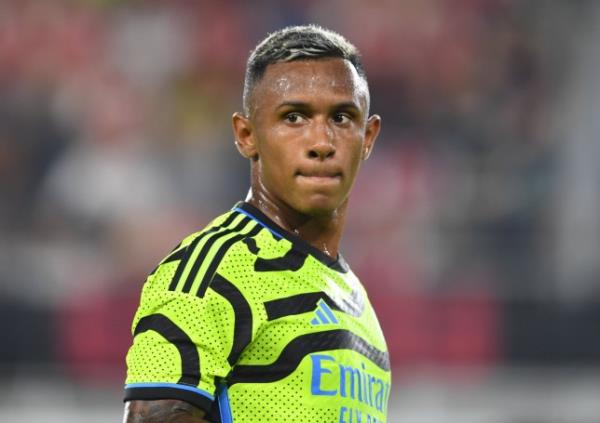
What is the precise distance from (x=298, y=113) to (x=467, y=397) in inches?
250

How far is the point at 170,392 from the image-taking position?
2.60 metres

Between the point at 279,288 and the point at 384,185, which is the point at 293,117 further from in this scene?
the point at 384,185

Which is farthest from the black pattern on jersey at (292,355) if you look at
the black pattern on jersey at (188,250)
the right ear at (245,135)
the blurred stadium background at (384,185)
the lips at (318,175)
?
the blurred stadium background at (384,185)

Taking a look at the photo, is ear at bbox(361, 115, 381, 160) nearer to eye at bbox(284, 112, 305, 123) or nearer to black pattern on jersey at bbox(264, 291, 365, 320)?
eye at bbox(284, 112, 305, 123)

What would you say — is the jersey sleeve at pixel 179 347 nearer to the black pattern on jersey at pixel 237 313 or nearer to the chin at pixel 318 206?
the black pattern on jersey at pixel 237 313

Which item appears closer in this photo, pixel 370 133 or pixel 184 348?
pixel 184 348

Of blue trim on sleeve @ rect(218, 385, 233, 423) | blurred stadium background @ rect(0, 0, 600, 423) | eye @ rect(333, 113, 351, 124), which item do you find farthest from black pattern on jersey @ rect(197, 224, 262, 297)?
blurred stadium background @ rect(0, 0, 600, 423)

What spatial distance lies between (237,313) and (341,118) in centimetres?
56

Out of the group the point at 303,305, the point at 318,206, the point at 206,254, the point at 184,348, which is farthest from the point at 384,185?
the point at 184,348

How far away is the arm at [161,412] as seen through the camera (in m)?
2.59

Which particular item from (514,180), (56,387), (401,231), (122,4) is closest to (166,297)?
(56,387)

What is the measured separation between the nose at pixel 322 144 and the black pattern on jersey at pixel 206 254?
24cm

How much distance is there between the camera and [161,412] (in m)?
2.59

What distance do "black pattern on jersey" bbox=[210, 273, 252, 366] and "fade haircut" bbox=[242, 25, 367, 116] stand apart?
1.58 feet
